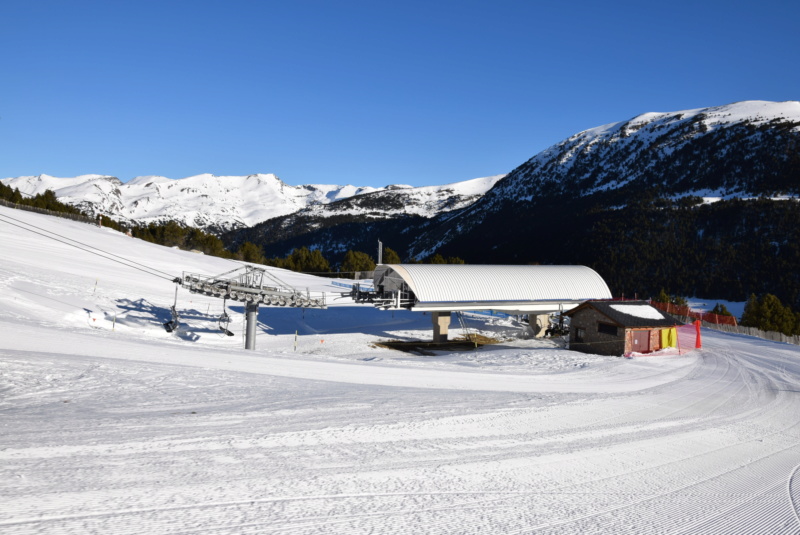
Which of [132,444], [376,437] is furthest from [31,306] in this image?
[376,437]

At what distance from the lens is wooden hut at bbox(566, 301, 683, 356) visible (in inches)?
1141

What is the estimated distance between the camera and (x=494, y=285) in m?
37.2

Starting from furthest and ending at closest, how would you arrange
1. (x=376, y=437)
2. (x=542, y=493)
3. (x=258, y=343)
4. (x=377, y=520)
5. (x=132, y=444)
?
(x=258, y=343) → (x=376, y=437) → (x=132, y=444) → (x=542, y=493) → (x=377, y=520)

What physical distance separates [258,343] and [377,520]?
1062 inches

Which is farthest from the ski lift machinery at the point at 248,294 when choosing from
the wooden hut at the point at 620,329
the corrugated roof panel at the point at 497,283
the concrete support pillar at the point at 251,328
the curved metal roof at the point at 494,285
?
the wooden hut at the point at 620,329

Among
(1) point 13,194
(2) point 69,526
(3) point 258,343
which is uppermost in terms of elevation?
(1) point 13,194

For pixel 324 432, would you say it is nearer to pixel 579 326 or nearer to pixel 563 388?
pixel 563 388

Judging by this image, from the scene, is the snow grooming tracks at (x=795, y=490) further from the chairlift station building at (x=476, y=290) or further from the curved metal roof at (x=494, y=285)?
the curved metal roof at (x=494, y=285)

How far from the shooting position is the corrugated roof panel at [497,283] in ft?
114

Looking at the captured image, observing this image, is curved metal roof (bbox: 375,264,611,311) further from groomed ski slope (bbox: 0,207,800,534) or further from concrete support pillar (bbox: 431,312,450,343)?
groomed ski slope (bbox: 0,207,800,534)

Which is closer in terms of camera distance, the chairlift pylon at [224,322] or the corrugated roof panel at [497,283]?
the chairlift pylon at [224,322]

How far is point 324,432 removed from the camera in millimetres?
10445

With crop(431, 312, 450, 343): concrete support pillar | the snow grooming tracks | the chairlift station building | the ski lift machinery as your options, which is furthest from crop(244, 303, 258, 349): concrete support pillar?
the snow grooming tracks

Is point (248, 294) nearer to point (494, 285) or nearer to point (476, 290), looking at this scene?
point (476, 290)
